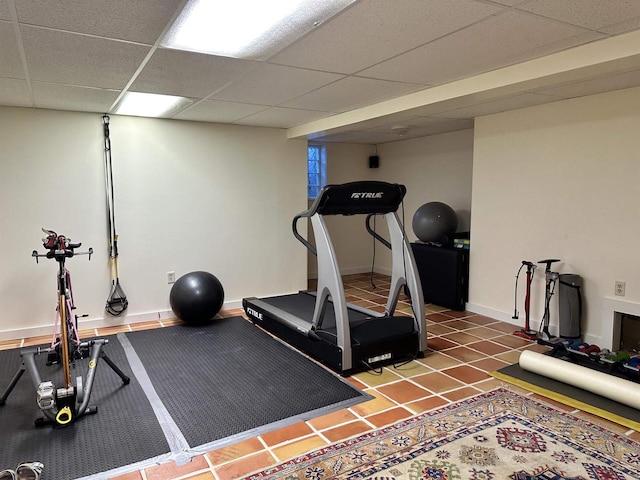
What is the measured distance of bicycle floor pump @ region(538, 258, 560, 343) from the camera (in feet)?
13.3

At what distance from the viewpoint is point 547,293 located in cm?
411

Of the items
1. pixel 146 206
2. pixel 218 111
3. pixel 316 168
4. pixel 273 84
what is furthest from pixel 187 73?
pixel 316 168

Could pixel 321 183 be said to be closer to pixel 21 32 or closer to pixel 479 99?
pixel 479 99

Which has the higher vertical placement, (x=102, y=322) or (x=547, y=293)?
(x=547, y=293)

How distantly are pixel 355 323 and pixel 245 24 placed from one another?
241 centimetres

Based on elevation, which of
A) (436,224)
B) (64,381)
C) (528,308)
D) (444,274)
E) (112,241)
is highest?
(436,224)

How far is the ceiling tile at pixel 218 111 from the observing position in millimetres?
4148

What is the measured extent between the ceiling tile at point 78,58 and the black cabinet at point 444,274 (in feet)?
12.1

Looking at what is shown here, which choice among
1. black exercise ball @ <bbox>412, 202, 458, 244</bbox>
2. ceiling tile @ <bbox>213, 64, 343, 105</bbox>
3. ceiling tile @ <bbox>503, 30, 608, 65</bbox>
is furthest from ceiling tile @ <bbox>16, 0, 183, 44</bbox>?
black exercise ball @ <bbox>412, 202, 458, 244</bbox>

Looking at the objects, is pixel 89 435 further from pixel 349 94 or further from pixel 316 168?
pixel 316 168

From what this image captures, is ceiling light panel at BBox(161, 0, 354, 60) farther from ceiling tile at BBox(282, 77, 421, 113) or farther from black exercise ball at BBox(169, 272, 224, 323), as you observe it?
black exercise ball at BBox(169, 272, 224, 323)

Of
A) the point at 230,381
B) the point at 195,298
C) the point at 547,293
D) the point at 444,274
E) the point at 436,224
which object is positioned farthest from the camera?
the point at 436,224

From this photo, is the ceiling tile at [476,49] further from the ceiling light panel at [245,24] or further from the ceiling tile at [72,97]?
the ceiling tile at [72,97]

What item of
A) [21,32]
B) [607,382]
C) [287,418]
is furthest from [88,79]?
[607,382]
